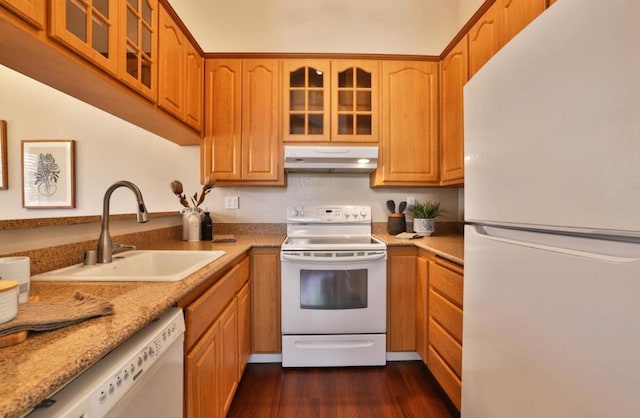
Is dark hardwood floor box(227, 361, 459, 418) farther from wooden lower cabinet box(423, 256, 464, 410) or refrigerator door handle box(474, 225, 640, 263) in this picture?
refrigerator door handle box(474, 225, 640, 263)

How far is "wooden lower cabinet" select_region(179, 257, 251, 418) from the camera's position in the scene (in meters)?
0.93

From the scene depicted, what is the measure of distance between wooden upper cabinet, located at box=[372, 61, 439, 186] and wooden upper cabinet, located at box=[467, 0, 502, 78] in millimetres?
422

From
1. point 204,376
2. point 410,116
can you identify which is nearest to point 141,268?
point 204,376

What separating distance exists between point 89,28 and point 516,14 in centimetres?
195

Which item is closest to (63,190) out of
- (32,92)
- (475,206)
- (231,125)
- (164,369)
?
(32,92)

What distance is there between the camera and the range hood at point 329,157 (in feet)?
6.59

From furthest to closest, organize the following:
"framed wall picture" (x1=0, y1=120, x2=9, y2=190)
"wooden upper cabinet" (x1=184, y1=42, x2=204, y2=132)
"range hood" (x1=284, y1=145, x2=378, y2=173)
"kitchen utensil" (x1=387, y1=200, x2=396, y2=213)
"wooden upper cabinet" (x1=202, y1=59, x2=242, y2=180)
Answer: "kitchen utensil" (x1=387, y1=200, x2=396, y2=213)
"wooden upper cabinet" (x1=202, y1=59, x2=242, y2=180)
"range hood" (x1=284, y1=145, x2=378, y2=173)
"wooden upper cabinet" (x1=184, y1=42, x2=204, y2=132)
"framed wall picture" (x1=0, y1=120, x2=9, y2=190)

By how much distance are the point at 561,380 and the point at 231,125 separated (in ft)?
7.37

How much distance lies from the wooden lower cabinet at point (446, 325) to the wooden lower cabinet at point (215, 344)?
117cm

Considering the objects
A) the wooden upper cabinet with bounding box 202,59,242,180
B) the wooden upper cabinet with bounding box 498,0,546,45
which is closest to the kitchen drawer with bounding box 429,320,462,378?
the wooden upper cabinet with bounding box 498,0,546,45

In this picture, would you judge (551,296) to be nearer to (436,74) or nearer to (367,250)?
(367,250)

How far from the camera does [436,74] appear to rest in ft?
7.10

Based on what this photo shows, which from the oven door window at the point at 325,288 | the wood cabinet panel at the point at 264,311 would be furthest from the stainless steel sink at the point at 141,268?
the oven door window at the point at 325,288

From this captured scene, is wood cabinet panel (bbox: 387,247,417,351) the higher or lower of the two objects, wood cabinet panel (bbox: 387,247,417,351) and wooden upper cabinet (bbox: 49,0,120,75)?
the lower
